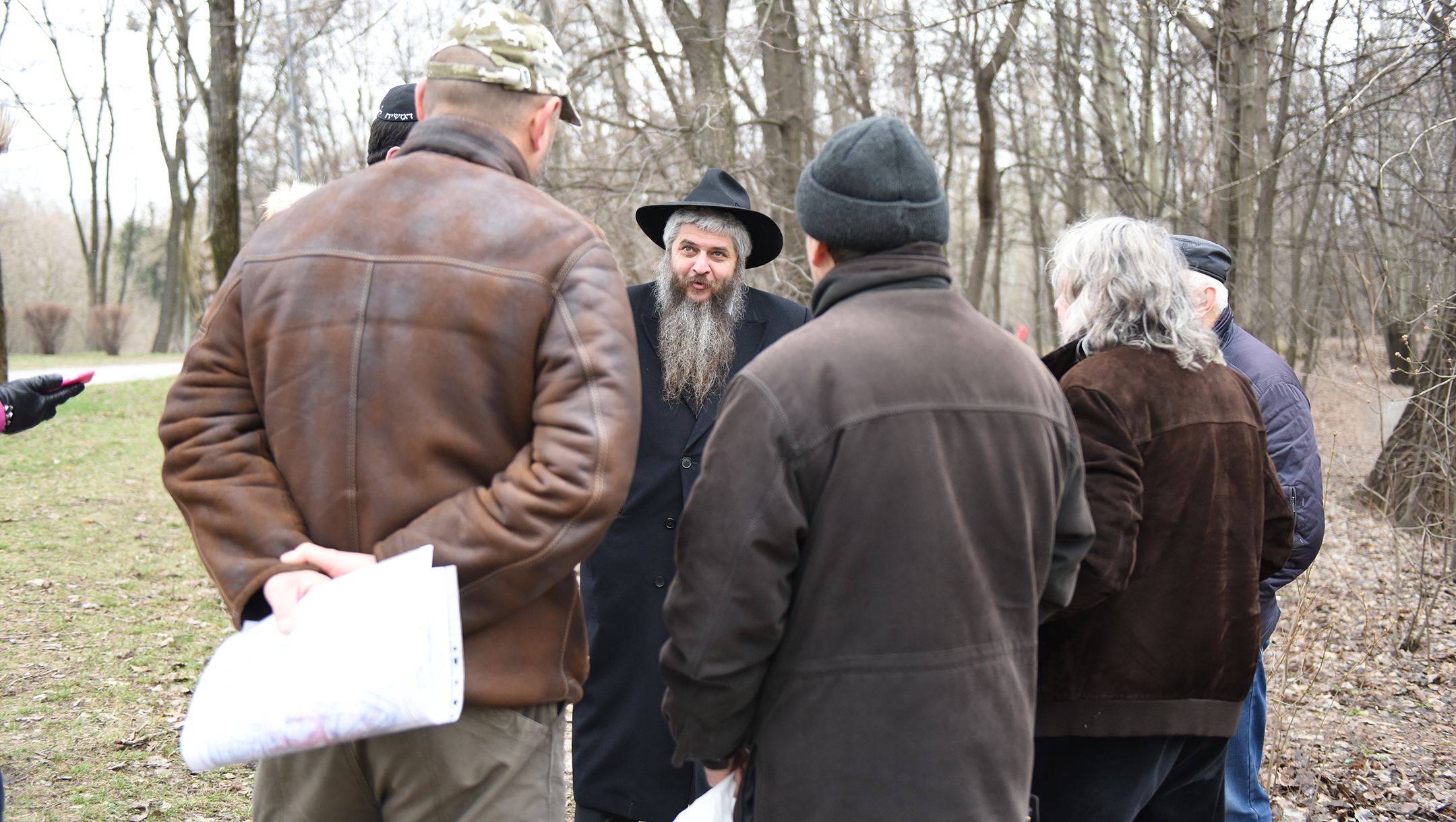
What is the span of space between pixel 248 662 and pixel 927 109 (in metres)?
19.6

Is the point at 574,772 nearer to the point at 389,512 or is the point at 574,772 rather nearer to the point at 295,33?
the point at 389,512

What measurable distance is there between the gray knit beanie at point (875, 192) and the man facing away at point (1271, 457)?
1654 millimetres

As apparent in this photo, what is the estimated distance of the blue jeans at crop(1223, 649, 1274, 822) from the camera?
3.52 metres

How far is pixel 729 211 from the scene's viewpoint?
329cm

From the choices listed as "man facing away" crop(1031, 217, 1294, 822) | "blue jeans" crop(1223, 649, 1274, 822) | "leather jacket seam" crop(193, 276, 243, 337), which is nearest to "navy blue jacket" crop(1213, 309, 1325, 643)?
"blue jeans" crop(1223, 649, 1274, 822)

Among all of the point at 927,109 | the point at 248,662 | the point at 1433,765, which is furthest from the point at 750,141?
the point at 248,662

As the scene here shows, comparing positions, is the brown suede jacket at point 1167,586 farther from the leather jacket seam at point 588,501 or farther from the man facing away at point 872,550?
the leather jacket seam at point 588,501

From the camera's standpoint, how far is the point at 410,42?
15523mm

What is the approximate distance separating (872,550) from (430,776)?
2.90 ft

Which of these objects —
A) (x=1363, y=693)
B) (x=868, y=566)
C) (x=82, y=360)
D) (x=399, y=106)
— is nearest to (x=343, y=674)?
(x=868, y=566)

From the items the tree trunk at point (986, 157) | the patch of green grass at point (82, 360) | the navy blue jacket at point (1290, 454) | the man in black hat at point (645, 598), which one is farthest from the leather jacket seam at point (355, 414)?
the patch of green grass at point (82, 360)

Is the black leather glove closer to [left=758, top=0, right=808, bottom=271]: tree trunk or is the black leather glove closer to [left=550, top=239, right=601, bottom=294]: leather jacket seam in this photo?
[left=550, top=239, right=601, bottom=294]: leather jacket seam

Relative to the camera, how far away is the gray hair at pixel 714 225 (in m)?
3.32

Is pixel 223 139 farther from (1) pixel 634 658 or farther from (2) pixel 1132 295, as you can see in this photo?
(2) pixel 1132 295
